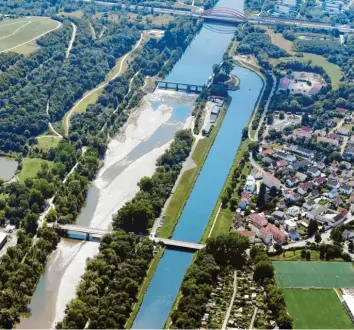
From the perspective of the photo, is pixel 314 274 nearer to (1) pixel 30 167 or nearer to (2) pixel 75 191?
(2) pixel 75 191

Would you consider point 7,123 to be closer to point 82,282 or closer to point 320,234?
point 82,282

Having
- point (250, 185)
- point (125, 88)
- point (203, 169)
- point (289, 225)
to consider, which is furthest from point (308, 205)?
point (125, 88)

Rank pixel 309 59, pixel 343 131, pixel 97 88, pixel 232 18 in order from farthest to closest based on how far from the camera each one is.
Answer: pixel 232 18 → pixel 309 59 → pixel 97 88 → pixel 343 131

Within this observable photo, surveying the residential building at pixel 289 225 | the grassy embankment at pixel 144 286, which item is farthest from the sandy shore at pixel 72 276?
the residential building at pixel 289 225

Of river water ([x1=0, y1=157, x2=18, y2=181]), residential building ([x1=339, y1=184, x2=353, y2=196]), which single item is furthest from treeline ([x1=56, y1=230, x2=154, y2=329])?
residential building ([x1=339, y1=184, x2=353, y2=196])

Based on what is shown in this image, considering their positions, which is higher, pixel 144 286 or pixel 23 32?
pixel 23 32

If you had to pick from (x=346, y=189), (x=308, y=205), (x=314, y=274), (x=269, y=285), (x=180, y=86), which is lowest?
(x=269, y=285)

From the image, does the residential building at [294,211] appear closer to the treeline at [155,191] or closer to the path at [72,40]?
the treeline at [155,191]
